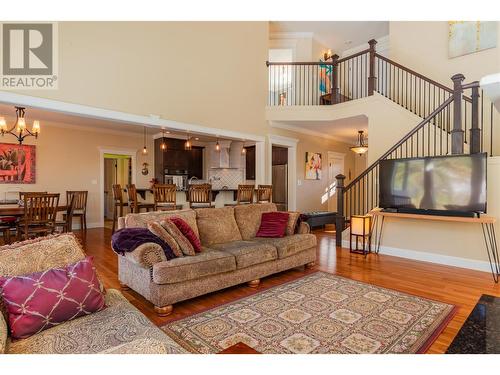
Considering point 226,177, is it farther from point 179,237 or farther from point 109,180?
point 179,237

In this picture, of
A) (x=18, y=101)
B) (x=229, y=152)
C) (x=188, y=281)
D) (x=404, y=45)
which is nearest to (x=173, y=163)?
(x=229, y=152)

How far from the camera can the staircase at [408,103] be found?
4.14 meters

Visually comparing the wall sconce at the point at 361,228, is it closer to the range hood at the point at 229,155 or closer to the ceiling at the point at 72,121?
the ceiling at the point at 72,121

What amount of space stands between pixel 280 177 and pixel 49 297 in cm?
683

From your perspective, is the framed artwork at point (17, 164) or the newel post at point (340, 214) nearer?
the newel post at point (340, 214)

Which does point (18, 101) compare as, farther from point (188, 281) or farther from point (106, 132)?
point (106, 132)

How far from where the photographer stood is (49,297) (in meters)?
1.52

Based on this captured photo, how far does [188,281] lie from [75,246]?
1150mm

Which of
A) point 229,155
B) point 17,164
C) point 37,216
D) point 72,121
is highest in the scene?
point 72,121

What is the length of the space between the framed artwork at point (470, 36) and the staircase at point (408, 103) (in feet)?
2.86

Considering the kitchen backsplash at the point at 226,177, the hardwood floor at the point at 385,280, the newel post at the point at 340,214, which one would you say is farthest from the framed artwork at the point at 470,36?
the kitchen backsplash at the point at 226,177

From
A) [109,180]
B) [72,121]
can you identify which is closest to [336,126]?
[72,121]

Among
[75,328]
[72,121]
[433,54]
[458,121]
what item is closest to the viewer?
[75,328]

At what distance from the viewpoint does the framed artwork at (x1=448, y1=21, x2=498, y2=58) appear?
528 centimetres
